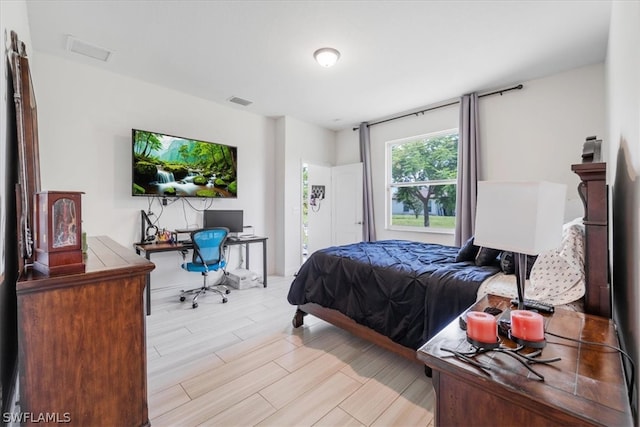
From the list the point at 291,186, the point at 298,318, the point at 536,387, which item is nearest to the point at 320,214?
the point at 291,186

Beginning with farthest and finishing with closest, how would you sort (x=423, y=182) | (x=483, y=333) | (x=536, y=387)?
1. (x=423, y=182)
2. (x=483, y=333)
3. (x=536, y=387)

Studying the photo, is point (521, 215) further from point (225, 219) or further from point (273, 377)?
point (225, 219)

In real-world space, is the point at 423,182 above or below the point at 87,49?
below

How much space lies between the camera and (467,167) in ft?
12.4

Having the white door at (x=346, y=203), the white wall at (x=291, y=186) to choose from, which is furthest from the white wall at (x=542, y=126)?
the white wall at (x=291, y=186)

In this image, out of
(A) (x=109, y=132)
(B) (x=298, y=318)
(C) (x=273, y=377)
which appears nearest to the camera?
(C) (x=273, y=377)

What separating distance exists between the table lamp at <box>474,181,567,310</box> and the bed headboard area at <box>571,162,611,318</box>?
0.24 metres

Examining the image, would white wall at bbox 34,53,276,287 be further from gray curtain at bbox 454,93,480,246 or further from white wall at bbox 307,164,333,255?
gray curtain at bbox 454,93,480,246

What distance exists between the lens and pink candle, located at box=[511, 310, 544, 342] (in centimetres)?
93

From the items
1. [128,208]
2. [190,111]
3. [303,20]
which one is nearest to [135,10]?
[303,20]

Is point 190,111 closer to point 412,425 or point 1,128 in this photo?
point 1,128

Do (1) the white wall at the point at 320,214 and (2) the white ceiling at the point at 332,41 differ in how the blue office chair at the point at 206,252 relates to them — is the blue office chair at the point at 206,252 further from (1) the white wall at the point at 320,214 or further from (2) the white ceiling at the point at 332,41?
(1) the white wall at the point at 320,214

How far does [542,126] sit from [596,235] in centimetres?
278

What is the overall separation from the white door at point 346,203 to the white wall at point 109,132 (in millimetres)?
2027
